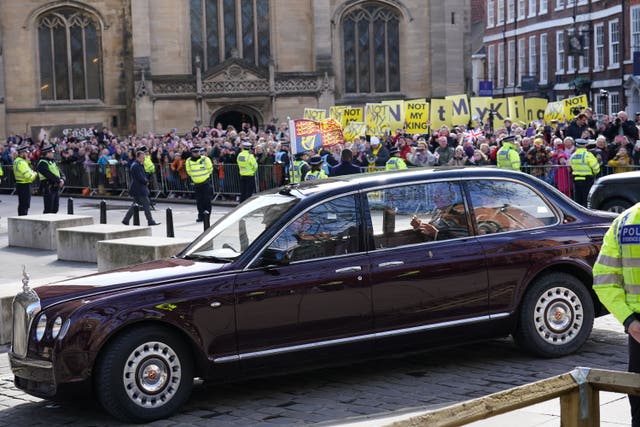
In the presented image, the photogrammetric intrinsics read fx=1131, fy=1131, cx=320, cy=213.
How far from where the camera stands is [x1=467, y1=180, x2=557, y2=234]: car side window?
9.45m

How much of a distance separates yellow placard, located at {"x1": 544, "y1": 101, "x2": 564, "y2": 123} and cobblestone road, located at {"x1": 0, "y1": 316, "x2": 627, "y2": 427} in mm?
20011

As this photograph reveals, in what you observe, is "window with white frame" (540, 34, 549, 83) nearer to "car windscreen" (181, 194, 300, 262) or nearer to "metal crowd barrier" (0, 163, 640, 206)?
"metal crowd barrier" (0, 163, 640, 206)

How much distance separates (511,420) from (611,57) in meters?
50.8

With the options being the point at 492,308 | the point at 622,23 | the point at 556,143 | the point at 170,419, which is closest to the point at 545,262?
the point at 492,308

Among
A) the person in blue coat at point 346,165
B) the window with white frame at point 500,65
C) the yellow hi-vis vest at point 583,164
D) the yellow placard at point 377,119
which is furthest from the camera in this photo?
the window with white frame at point 500,65

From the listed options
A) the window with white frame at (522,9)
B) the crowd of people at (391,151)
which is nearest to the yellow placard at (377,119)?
the crowd of people at (391,151)

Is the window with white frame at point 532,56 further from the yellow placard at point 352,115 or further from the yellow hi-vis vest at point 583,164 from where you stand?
the yellow hi-vis vest at point 583,164

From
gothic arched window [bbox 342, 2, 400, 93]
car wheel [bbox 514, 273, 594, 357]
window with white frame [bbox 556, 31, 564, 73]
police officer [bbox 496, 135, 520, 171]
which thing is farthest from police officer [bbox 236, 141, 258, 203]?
window with white frame [bbox 556, 31, 564, 73]

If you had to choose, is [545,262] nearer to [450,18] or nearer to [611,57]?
[450,18]

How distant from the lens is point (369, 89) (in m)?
50.2

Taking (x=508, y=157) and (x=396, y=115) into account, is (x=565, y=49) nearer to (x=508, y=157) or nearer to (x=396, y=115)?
(x=396, y=115)

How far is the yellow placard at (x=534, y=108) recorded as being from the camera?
105 ft

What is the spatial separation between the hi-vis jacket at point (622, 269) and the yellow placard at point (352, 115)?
25.2 meters

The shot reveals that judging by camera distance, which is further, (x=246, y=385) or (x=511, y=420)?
(x=246, y=385)
